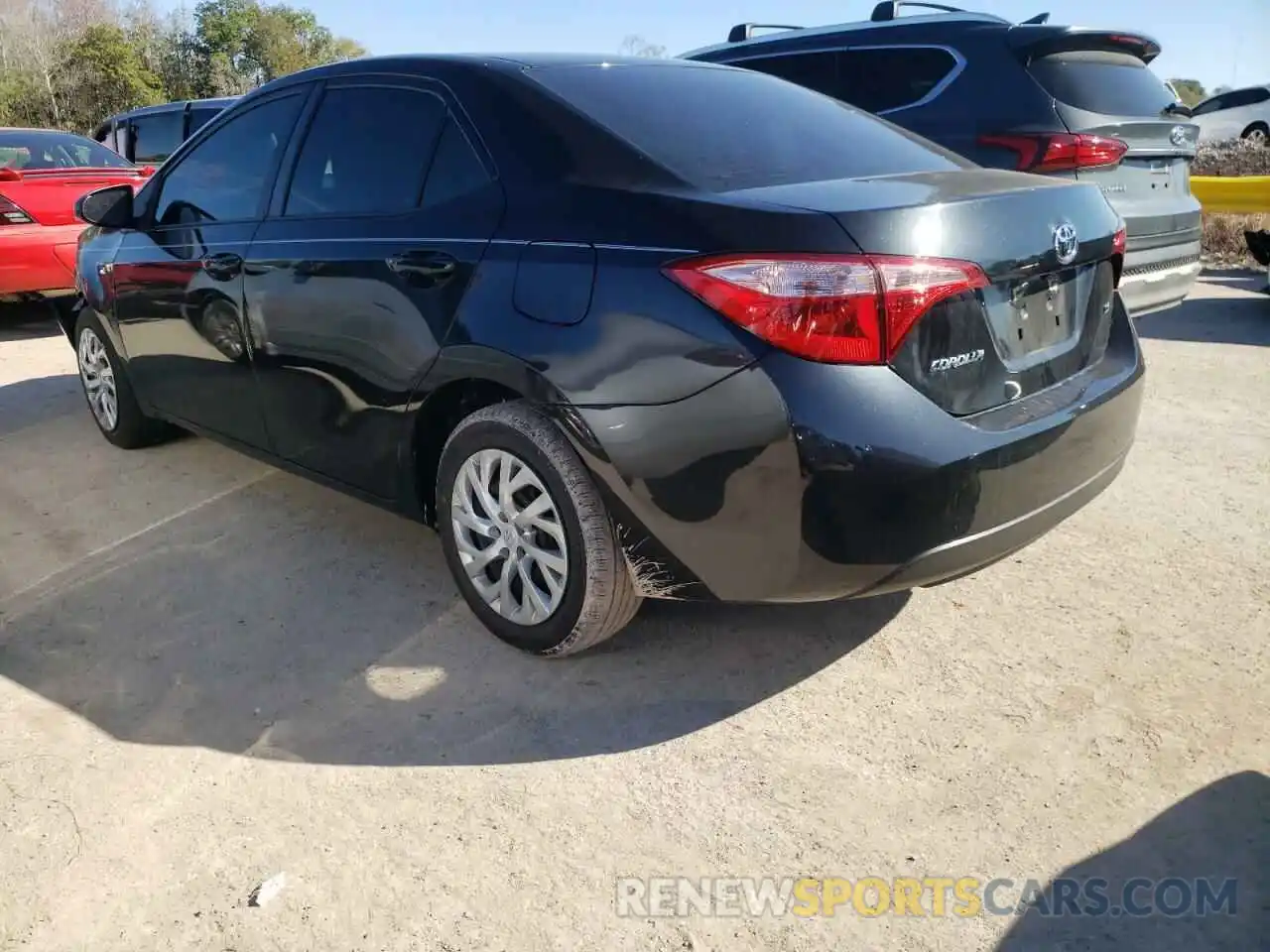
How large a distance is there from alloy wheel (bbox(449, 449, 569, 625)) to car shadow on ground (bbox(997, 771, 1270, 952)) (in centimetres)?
137

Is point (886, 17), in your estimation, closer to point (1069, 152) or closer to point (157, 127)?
point (1069, 152)

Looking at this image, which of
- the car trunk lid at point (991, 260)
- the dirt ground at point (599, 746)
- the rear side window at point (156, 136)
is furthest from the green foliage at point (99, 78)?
the car trunk lid at point (991, 260)

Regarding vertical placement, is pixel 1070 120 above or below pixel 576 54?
below

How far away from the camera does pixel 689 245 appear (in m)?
2.36

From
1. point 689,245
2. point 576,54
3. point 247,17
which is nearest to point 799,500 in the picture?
point 689,245

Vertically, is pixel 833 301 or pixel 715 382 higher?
pixel 833 301

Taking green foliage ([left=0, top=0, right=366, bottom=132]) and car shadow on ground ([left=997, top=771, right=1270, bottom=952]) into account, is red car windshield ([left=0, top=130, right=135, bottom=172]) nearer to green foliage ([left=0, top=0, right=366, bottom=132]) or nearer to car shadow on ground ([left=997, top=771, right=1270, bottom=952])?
car shadow on ground ([left=997, top=771, right=1270, bottom=952])

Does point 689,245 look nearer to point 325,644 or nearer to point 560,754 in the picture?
point 560,754

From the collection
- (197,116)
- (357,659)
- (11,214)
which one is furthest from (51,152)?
(357,659)

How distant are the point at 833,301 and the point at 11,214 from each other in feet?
23.3

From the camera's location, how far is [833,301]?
2.24 m

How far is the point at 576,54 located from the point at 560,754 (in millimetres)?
2144

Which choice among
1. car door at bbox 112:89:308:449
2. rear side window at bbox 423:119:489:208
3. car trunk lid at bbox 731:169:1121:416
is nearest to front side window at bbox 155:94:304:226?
car door at bbox 112:89:308:449

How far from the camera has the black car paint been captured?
2.28 m
